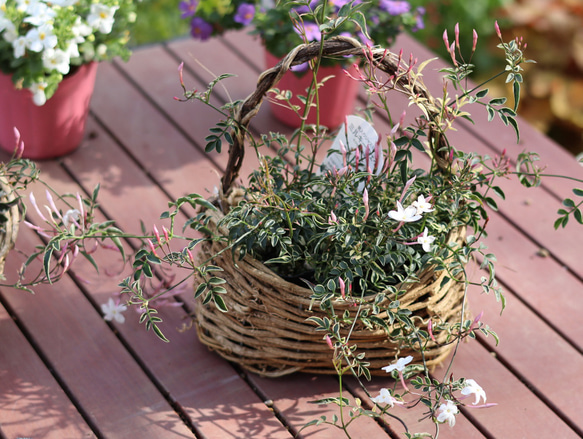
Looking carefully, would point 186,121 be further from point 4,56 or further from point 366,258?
point 366,258

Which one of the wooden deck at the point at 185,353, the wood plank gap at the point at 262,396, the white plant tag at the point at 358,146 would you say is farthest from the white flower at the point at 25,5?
the wood plank gap at the point at 262,396

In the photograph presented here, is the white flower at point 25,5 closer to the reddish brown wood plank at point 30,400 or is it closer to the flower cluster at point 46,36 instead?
the flower cluster at point 46,36

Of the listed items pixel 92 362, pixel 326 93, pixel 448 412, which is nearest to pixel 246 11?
pixel 326 93

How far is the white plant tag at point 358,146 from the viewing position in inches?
56.8

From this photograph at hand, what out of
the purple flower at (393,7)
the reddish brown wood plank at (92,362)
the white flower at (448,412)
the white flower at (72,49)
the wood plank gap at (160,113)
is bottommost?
the reddish brown wood plank at (92,362)

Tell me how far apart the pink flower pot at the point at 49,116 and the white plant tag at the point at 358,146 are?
0.77m

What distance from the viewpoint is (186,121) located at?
2217 mm

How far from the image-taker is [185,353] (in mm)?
1582

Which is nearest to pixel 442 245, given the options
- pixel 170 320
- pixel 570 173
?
pixel 170 320

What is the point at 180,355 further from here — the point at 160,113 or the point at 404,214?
the point at 160,113

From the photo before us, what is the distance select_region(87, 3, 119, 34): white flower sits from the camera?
1.82 meters

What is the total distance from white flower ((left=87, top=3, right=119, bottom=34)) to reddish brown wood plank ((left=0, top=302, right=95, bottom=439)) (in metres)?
0.75

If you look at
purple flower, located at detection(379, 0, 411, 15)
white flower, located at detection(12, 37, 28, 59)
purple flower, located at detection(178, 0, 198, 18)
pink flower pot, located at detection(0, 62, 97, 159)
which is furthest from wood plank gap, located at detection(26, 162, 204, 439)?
purple flower, located at detection(379, 0, 411, 15)

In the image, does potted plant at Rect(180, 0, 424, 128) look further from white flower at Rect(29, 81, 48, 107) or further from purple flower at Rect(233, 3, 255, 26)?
white flower at Rect(29, 81, 48, 107)
